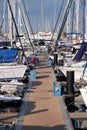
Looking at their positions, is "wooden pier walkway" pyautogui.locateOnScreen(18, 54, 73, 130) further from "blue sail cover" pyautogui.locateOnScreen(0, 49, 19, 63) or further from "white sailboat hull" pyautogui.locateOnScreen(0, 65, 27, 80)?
"blue sail cover" pyautogui.locateOnScreen(0, 49, 19, 63)

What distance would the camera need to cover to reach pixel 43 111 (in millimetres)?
12852

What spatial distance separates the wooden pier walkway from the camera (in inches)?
429

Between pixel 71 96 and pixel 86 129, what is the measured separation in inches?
156

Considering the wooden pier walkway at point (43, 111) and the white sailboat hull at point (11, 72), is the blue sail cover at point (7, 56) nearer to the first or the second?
the white sailboat hull at point (11, 72)

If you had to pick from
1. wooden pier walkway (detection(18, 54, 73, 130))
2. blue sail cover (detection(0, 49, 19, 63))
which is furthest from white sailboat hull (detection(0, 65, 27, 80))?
blue sail cover (detection(0, 49, 19, 63))

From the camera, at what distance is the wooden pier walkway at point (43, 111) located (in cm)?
1090

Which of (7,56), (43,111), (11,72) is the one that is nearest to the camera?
(43,111)

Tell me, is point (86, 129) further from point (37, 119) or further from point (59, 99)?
point (59, 99)

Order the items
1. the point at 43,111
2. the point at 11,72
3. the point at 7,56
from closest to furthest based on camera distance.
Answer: the point at 43,111, the point at 11,72, the point at 7,56

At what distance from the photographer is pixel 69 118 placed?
38.7ft

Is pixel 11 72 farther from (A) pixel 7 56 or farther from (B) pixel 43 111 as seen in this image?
(B) pixel 43 111

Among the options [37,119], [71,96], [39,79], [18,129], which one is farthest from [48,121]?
[39,79]

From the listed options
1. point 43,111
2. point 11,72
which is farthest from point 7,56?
point 43,111

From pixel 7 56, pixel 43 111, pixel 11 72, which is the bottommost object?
pixel 11 72
